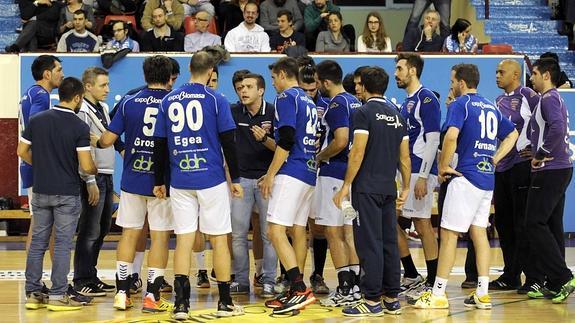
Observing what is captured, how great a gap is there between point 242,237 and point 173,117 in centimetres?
195

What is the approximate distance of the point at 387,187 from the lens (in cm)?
930

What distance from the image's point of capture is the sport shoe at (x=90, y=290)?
1033cm

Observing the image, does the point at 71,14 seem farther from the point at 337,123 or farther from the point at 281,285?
the point at 337,123

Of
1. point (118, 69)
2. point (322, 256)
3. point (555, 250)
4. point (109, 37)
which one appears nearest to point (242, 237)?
point (322, 256)

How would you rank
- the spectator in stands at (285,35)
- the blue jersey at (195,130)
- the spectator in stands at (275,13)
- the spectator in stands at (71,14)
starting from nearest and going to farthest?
the blue jersey at (195,130)
the spectator in stands at (285,35)
the spectator in stands at (71,14)
the spectator in stands at (275,13)

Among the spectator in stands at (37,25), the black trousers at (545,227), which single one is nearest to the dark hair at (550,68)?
the black trousers at (545,227)

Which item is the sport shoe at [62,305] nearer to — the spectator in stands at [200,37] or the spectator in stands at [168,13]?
the spectator in stands at [200,37]

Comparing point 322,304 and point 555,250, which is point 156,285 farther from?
point 555,250

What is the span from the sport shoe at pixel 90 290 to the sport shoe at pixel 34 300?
0.64 meters

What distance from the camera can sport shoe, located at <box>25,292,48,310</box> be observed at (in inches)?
378

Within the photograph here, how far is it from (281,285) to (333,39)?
680 centimetres

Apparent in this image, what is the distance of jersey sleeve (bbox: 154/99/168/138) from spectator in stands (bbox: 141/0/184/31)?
7765 mm

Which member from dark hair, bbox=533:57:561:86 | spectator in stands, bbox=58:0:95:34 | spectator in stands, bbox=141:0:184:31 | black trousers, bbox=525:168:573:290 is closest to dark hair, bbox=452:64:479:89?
dark hair, bbox=533:57:561:86

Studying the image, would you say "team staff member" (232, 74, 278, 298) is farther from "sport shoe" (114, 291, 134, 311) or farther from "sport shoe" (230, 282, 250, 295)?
"sport shoe" (114, 291, 134, 311)
